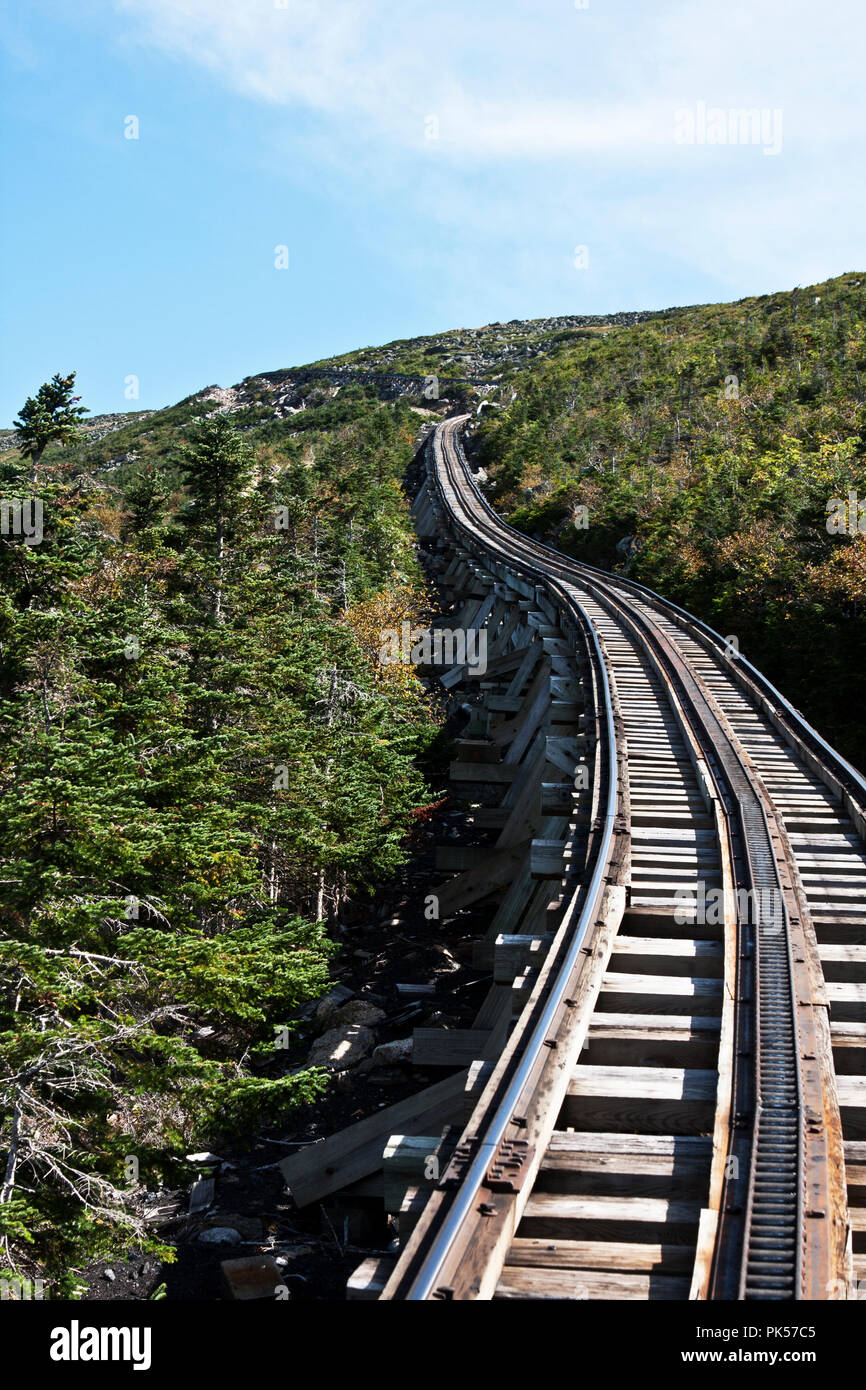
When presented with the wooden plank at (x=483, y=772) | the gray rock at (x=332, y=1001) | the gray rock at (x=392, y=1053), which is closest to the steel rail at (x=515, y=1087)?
the gray rock at (x=392, y=1053)

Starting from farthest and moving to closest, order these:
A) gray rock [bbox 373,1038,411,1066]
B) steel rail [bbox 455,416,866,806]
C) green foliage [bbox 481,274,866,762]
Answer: green foliage [bbox 481,274,866,762] < gray rock [bbox 373,1038,411,1066] < steel rail [bbox 455,416,866,806]

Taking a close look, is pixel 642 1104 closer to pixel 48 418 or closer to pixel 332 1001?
pixel 332 1001

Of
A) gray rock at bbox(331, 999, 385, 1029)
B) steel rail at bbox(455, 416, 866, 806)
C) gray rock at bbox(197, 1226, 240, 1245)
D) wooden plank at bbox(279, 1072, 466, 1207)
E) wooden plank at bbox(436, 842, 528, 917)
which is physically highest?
steel rail at bbox(455, 416, 866, 806)

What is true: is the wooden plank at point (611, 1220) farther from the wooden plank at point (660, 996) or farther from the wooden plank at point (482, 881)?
the wooden plank at point (482, 881)

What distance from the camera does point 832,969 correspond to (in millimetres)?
6938

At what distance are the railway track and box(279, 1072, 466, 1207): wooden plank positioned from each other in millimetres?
1736

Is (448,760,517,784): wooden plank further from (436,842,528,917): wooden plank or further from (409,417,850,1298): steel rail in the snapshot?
(436,842,528,917): wooden plank

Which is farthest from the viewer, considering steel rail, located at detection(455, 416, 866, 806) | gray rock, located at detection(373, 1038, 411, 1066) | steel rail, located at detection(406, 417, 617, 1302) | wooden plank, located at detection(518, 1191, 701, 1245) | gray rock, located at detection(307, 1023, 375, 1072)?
gray rock, located at detection(307, 1023, 375, 1072)

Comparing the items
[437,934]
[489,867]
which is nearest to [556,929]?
[489,867]

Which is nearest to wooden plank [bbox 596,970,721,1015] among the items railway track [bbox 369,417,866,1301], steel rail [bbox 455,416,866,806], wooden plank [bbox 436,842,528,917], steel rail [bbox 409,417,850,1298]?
railway track [bbox 369,417,866,1301]

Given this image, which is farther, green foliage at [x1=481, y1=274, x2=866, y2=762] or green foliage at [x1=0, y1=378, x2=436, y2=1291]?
green foliage at [x1=481, y1=274, x2=866, y2=762]

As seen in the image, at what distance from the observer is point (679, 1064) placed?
19.5 feet

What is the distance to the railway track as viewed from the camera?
163 inches
